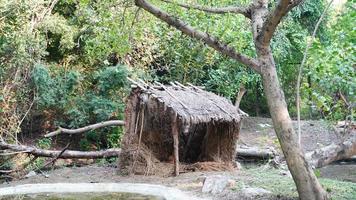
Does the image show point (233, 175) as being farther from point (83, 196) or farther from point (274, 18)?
point (274, 18)

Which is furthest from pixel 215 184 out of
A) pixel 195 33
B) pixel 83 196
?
pixel 195 33

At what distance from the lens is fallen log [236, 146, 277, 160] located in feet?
33.1

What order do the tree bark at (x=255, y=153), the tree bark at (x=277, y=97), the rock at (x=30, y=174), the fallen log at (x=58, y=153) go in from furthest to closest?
the tree bark at (x=255, y=153) < the fallen log at (x=58, y=153) < the rock at (x=30, y=174) < the tree bark at (x=277, y=97)

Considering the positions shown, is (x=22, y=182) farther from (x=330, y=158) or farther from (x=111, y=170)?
(x=330, y=158)

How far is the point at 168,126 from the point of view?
28.9 ft

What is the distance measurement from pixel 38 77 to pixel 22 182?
335cm

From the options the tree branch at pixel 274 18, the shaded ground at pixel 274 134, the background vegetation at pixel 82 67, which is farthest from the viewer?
the shaded ground at pixel 274 134

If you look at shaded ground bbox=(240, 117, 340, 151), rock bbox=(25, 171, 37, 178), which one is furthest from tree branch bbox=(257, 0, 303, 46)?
shaded ground bbox=(240, 117, 340, 151)

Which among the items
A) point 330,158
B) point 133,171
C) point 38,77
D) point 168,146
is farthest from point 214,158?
point 38,77

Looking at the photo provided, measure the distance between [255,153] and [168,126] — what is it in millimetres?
2441

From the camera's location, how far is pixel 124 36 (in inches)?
248

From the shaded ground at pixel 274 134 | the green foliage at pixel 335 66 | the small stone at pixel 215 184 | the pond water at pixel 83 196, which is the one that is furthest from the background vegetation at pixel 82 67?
the pond water at pixel 83 196

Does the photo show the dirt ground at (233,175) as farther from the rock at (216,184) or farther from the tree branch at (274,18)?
the tree branch at (274,18)

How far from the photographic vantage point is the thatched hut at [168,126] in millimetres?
8242
